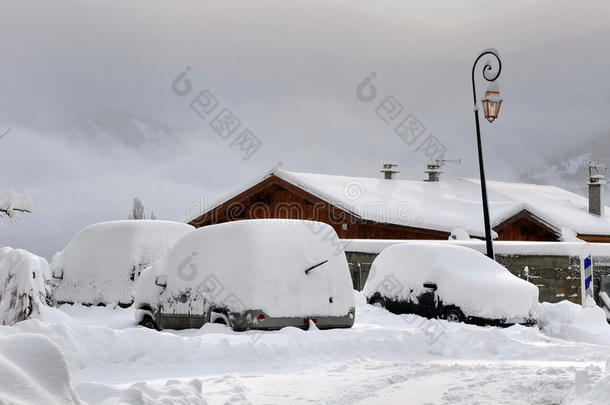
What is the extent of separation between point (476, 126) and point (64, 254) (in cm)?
1030

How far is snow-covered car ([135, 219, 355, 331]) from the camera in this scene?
1049cm

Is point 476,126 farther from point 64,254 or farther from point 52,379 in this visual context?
point 52,379

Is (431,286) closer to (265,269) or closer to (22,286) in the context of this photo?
(265,269)

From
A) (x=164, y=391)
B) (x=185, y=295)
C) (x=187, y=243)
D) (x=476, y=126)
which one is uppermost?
(x=476, y=126)

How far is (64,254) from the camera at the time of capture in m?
15.7

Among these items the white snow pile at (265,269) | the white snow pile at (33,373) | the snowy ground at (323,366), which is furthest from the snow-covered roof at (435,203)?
the white snow pile at (33,373)

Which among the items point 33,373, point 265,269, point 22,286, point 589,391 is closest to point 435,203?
point 22,286

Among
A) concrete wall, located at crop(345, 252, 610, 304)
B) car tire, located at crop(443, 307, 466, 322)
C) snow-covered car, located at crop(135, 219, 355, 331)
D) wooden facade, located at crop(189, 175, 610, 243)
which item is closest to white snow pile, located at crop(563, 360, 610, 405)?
snow-covered car, located at crop(135, 219, 355, 331)

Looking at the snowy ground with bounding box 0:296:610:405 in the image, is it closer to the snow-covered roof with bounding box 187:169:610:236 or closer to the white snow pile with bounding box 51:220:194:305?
the white snow pile with bounding box 51:220:194:305

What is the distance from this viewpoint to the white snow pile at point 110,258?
48.5ft

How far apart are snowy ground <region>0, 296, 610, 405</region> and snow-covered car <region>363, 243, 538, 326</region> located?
1.76m

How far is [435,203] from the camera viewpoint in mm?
32344

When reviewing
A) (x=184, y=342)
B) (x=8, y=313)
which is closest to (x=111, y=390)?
(x=184, y=342)

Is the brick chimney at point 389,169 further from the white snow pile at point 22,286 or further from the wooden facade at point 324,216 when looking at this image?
the white snow pile at point 22,286
